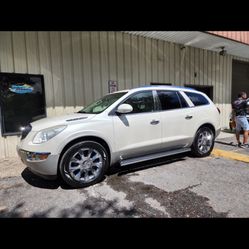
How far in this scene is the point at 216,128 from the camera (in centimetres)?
532

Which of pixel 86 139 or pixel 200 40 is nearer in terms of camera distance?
pixel 86 139

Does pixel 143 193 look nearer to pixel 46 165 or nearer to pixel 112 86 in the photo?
pixel 46 165

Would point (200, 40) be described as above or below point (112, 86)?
above

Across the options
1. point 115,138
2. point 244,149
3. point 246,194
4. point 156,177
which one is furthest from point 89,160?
point 244,149

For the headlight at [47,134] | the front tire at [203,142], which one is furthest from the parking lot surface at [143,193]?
the headlight at [47,134]

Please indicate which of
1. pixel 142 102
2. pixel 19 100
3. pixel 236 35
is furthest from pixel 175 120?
pixel 236 35

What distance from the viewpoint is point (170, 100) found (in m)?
4.60

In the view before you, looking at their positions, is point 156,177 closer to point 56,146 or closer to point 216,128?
point 56,146

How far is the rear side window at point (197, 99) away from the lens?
4961 mm

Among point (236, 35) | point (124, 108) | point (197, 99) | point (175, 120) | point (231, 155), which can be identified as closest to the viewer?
point (124, 108)

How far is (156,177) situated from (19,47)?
5509mm

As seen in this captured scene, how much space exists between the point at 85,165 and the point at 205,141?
11.1 ft

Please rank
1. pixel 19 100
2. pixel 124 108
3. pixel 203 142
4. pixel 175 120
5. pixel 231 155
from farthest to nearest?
pixel 19 100
pixel 231 155
pixel 203 142
pixel 175 120
pixel 124 108

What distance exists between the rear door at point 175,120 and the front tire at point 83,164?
1.55 metres
